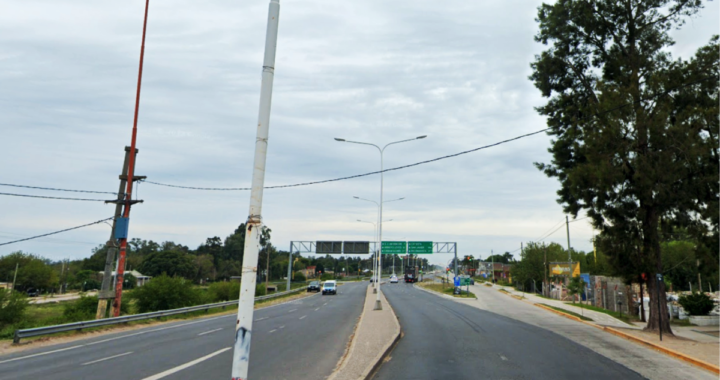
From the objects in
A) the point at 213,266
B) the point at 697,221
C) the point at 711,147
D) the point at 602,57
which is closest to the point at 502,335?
the point at 697,221

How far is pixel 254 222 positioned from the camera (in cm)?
573

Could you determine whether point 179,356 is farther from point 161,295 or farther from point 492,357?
point 161,295

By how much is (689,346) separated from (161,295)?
1205 inches

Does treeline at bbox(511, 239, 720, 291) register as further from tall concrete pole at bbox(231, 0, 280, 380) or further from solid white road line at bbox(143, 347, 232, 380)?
tall concrete pole at bbox(231, 0, 280, 380)

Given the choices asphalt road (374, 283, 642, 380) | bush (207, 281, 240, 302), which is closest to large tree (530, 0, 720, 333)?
asphalt road (374, 283, 642, 380)

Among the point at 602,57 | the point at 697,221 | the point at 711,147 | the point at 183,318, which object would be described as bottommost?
the point at 183,318

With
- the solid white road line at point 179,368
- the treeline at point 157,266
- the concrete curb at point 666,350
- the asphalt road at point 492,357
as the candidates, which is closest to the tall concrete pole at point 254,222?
the asphalt road at point 492,357

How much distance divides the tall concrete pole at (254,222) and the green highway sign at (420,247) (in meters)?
73.2

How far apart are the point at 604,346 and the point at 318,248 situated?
63614mm

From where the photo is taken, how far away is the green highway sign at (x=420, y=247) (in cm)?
7812

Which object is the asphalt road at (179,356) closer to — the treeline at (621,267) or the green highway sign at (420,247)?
the treeline at (621,267)

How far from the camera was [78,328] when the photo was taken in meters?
20.1

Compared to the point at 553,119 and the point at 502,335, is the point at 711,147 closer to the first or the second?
the point at 553,119

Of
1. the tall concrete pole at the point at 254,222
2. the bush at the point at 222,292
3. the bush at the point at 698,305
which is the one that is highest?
the tall concrete pole at the point at 254,222
